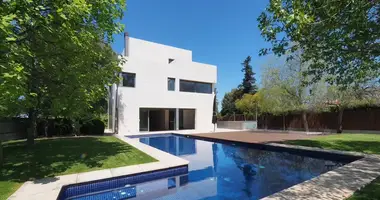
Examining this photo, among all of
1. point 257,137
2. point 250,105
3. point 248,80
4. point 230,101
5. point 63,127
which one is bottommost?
point 257,137

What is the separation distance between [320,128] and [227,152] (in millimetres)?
14688

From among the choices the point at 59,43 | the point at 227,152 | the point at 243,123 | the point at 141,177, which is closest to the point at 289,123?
the point at 243,123

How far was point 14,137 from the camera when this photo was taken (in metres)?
15.1

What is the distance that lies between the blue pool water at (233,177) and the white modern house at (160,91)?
10222mm

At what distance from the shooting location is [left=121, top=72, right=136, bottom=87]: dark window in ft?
66.0

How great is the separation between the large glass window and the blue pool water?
13.0 metres

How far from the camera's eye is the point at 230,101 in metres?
44.8

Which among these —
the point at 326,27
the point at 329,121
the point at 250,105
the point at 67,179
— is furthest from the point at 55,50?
the point at 250,105

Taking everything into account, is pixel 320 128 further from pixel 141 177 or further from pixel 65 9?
pixel 65 9

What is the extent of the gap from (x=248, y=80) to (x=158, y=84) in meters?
27.3

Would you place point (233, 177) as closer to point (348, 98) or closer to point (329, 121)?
point (348, 98)

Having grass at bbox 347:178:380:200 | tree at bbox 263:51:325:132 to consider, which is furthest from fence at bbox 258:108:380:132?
grass at bbox 347:178:380:200

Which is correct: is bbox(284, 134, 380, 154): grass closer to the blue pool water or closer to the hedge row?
the blue pool water

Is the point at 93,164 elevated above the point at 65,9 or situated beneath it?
situated beneath
